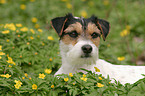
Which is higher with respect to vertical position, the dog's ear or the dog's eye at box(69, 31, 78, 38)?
the dog's ear

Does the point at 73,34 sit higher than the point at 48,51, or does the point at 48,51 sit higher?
the point at 73,34

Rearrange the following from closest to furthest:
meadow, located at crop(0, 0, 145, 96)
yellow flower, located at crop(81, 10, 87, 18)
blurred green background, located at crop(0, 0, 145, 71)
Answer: meadow, located at crop(0, 0, 145, 96)
blurred green background, located at crop(0, 0, 145, 71)
yellow flower, located at crop(81, 10, 87, 18)

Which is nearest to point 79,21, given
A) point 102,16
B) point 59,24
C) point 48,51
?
point 59,24

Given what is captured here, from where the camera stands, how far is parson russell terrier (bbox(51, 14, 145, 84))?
392 cm

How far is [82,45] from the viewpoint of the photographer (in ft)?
12.6

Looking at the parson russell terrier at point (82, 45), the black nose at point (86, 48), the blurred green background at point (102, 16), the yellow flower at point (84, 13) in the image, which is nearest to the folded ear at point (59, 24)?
the parson russell terrier at point (82, 45)

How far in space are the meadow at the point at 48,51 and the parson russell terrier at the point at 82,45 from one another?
0.34 metres

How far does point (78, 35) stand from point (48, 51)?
197cm

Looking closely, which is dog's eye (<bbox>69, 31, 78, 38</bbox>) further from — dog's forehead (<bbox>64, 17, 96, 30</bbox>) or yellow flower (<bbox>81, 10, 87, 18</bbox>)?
yellow flower (<bbox>81, 10, 87, 18</bbox>)

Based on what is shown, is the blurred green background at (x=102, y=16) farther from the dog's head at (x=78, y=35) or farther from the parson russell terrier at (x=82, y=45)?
the dog's head at (x=78, y=35)

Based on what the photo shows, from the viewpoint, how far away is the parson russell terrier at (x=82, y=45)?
154 inches

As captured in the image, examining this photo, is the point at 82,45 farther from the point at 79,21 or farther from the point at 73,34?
the point at 79,21

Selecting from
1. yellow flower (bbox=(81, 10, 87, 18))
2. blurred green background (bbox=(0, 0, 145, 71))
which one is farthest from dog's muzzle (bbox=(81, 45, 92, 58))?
yellow flower (bbox=(81, 10, 87, 18))

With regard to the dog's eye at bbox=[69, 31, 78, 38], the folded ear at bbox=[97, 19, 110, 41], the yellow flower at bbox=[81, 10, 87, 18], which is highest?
the yellow flower at bbox=[81, 10, 87, 18]
